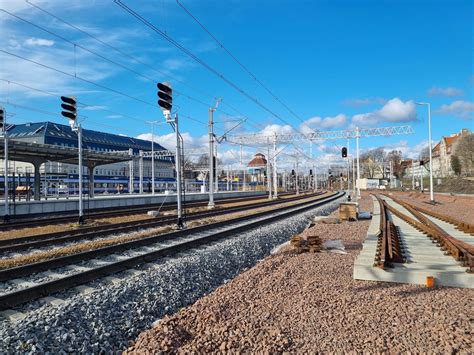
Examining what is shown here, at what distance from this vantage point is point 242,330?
5531mm

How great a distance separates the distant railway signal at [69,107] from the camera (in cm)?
1730

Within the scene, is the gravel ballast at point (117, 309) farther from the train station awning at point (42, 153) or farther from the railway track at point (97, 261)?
the train station awning at point (42, 153)

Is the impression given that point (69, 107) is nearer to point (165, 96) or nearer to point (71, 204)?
point (165, 96)

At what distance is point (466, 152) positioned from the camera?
74.5 m

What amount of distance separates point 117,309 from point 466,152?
81.6m

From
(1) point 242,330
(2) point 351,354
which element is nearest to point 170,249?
(1) point 242,330

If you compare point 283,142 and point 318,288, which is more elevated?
point 283,142

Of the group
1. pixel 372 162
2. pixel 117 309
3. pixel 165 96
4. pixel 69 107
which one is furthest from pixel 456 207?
pixel 372 162

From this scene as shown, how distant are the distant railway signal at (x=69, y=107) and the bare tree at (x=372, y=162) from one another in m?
120

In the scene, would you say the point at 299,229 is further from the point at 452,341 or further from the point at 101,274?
the point at 452,341

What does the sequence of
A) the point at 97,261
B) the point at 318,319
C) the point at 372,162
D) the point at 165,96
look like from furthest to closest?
the point at 372,162 → the point at 165,96 → the point at 97,261 → the point at 318,319

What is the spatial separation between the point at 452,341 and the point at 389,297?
74.0 inches

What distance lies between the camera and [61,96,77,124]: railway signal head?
56.8 ft

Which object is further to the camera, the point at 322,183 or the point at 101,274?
the point at 322,183
